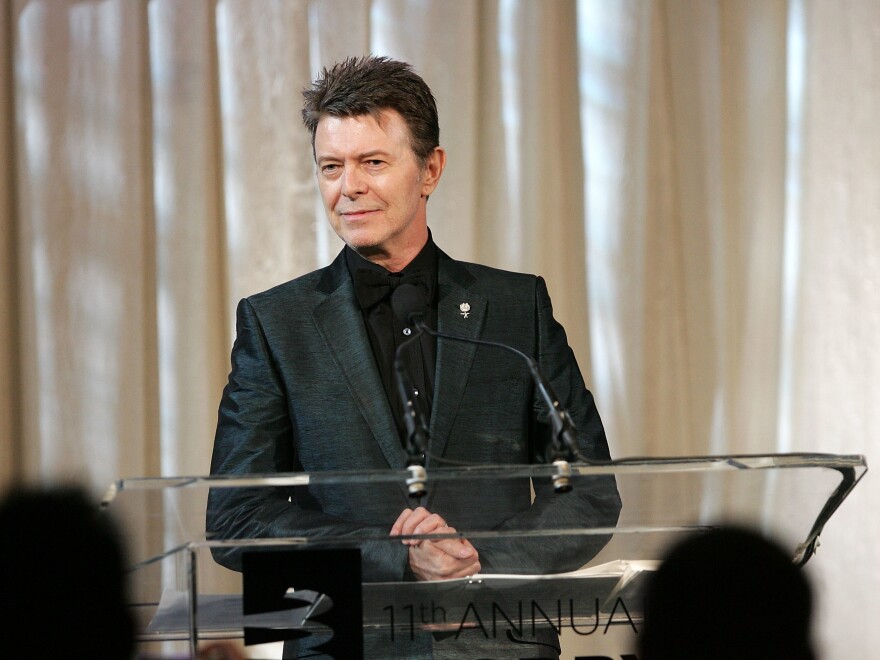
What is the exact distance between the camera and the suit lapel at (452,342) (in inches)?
83.9

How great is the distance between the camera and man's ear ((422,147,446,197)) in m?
2.35

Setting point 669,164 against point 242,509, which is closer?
point 242,509


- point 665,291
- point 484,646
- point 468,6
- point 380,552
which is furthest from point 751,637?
point 468,6

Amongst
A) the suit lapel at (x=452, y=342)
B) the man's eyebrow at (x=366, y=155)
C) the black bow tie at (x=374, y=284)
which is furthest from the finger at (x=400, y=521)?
the man's eyebrow at (x=366, y=155)

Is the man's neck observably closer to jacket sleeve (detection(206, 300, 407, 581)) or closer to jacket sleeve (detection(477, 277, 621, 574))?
jacket sleeve (detection(206, 300, 407, 581))

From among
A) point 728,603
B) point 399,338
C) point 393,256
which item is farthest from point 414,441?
point 393,256

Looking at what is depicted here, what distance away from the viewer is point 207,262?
3.56 m

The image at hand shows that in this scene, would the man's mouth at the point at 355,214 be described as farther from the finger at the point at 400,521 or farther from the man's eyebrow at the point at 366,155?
the finger at the point at 400,521

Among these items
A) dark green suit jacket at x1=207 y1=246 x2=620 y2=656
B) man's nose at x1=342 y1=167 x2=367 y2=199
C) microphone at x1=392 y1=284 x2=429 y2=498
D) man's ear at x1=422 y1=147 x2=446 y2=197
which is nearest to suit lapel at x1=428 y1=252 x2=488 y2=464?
dark green suit jacket at x1=207 y1=246 x2=620 y2=656

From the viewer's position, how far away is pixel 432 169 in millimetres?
2383

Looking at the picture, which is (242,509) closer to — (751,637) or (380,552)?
(380,552)

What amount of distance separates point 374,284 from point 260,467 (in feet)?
1.45

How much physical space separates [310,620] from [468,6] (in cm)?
265

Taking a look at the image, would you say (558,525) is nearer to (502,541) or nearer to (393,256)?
(502,541)
